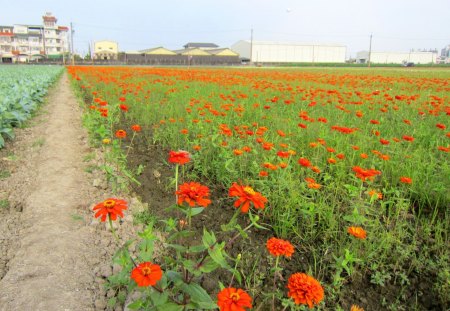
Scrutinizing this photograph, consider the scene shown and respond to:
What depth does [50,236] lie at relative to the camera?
7.38ft

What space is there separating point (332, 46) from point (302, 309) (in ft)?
291

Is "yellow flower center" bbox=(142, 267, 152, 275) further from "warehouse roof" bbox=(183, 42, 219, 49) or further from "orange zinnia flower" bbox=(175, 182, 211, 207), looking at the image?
"warehouse roof" bbox=(183, 42, 219, 49)

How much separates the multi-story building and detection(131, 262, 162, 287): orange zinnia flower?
76374mm

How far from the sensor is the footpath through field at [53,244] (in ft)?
5.67

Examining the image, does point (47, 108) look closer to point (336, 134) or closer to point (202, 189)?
point (336, 134)

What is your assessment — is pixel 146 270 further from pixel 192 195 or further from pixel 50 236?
pixel 50 236

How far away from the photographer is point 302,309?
5.32 feet

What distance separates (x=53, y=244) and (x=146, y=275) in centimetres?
138

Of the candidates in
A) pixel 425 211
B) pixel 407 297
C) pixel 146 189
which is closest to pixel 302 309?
pixel 407 297

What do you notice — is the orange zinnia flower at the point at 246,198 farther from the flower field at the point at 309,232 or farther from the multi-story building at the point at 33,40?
the multi-story building at the point at 33,40

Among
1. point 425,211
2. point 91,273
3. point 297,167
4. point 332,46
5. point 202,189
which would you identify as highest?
point 332,46

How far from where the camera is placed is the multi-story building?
6981cm

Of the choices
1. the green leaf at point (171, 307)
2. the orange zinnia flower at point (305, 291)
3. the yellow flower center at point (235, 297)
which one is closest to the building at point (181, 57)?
the green leaf at point (171, 307)

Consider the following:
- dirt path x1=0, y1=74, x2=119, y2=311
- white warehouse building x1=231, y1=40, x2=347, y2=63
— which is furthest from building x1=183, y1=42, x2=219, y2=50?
dirt path x1=0, y1=74, x2=119, y2=311
